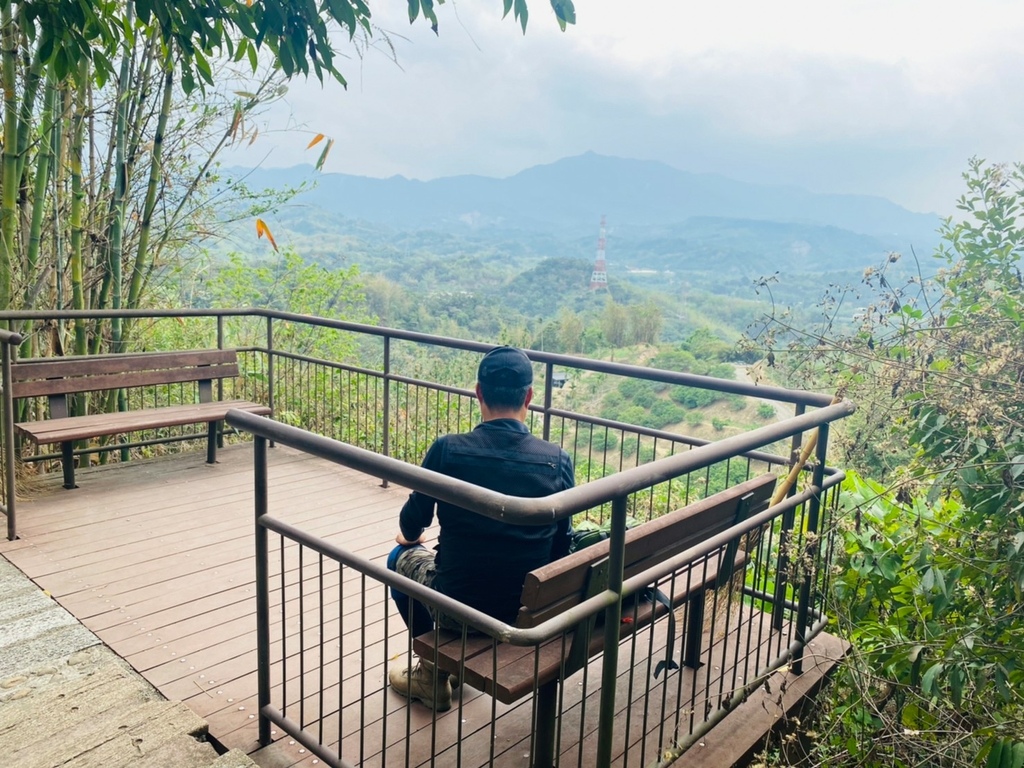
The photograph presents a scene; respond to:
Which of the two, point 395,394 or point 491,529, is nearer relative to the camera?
point 491,529

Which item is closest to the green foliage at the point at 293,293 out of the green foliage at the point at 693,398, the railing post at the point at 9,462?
the green foliage at the point at 693,398

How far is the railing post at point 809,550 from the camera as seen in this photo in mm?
2445

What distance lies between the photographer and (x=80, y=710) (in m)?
2.42

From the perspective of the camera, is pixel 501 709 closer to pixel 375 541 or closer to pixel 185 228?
pixel 375 541

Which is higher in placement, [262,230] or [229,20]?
[229,20]

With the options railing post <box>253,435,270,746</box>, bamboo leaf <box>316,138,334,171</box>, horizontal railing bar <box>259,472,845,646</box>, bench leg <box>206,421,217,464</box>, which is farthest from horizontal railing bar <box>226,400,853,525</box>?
bamboo leaf <box>316,138,334,171</box>

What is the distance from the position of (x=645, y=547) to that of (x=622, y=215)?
4029 inches

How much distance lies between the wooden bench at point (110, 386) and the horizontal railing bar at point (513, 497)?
2759 millimetres

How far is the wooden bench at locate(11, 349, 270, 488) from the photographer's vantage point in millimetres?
4434

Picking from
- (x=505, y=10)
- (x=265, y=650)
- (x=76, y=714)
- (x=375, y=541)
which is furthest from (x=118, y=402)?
(x=505, y=10)

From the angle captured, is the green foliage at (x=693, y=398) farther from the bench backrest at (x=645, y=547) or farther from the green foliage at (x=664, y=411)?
the bench backrest at (x=645, y=547)

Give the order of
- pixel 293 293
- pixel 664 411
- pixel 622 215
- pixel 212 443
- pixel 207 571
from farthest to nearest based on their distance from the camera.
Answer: pixel 622 215
pixel 293 293
pixel 664 411
pixel 212 443
pixel 207 571

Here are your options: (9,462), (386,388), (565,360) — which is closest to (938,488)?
(565,360)

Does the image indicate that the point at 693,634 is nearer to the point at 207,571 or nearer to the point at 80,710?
the point at 80,710
